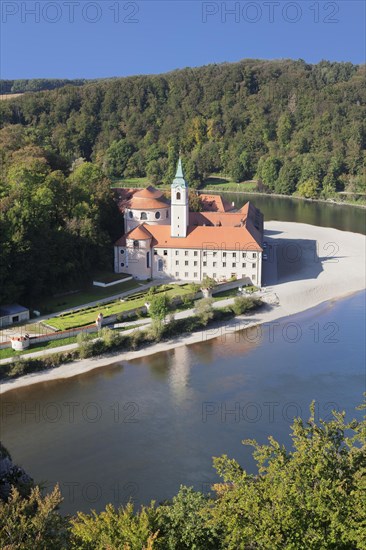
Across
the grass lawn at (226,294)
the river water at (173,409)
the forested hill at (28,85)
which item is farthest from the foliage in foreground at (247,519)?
the forested hill at (28,85)

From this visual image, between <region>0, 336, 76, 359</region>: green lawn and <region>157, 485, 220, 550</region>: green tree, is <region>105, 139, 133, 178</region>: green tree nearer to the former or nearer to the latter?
<region>0, 336, 76, 359</region>: green lawn

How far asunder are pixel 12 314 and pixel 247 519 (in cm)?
2196

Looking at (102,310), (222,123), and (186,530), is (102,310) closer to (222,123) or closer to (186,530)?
(186,530)

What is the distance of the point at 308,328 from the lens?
3331 centimetres

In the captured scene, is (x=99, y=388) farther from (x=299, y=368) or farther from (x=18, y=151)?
(x=18, y=151)

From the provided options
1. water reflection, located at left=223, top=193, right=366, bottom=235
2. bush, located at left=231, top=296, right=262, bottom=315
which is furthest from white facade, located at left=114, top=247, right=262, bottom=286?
water reflection, located at left=223, top=193, right=366, bottom=235

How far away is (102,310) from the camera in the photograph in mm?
33250

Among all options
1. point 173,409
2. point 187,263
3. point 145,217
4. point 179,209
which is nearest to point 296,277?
point 187,263

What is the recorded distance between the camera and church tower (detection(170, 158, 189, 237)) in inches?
1556

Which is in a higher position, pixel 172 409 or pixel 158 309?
pixel 158 309

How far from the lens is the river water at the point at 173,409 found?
19703 millimetres

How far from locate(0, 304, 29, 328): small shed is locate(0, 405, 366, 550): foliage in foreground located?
63.1ft

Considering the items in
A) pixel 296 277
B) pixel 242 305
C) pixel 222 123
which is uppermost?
pixel 222 123

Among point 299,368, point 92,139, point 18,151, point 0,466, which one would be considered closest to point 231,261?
point 299,368
